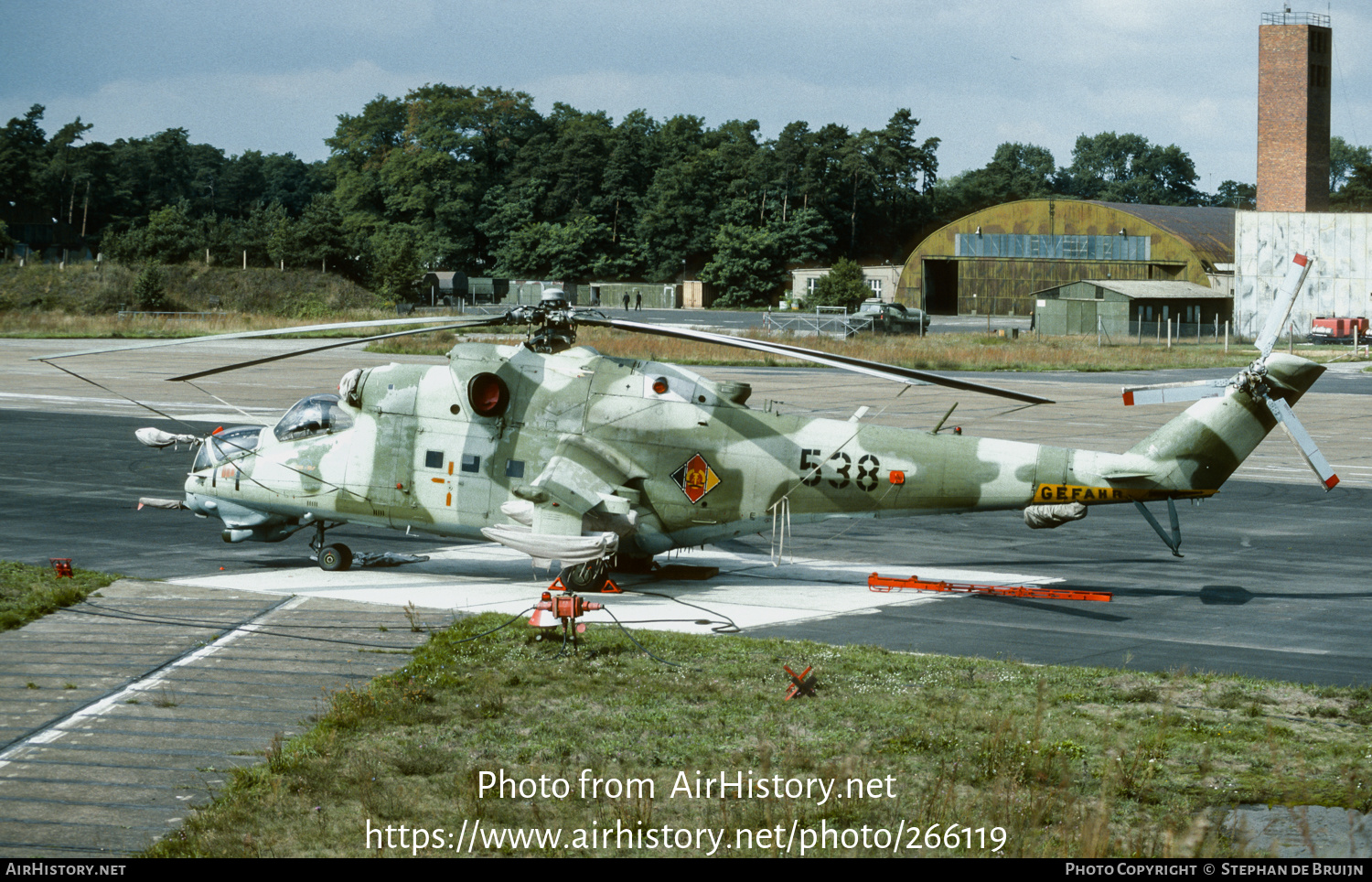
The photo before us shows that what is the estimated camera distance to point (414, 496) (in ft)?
60.8

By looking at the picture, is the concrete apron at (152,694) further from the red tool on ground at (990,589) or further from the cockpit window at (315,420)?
the red tool on ground at (990,589)

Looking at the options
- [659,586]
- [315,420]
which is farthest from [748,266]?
[659,586]

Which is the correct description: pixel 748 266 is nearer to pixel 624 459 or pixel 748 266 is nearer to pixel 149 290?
pixel 149 290

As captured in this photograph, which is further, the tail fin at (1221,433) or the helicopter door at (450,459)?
the helicopter door at (450,459)

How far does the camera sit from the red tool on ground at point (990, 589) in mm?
17866

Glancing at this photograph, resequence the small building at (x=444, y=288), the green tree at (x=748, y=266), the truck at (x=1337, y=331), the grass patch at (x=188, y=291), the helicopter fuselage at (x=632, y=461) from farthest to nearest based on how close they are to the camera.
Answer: the green tree at (x=748, y=266), the small building at (x=444, y=288), the grass patch at (x=188, y=291), the truck at (x=1337, y=331), the helicopter fuselage at (x=632, y=461)

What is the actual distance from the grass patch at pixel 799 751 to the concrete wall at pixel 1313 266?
76635 mm

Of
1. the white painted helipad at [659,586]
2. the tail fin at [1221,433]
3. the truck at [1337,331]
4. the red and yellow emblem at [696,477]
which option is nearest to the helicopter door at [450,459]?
the white painted helipad at [659,586]

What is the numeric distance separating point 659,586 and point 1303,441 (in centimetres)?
917

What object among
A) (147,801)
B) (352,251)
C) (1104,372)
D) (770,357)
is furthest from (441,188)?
(147,801)

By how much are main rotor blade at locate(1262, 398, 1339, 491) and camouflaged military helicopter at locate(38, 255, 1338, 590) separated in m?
0.05

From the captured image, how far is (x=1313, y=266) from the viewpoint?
8175 cm

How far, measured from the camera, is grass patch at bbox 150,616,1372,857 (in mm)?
9078

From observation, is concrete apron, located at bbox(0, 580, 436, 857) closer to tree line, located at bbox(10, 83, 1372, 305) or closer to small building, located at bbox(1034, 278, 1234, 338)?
small building, located at bbox(1034, 278, 1234, 338)
